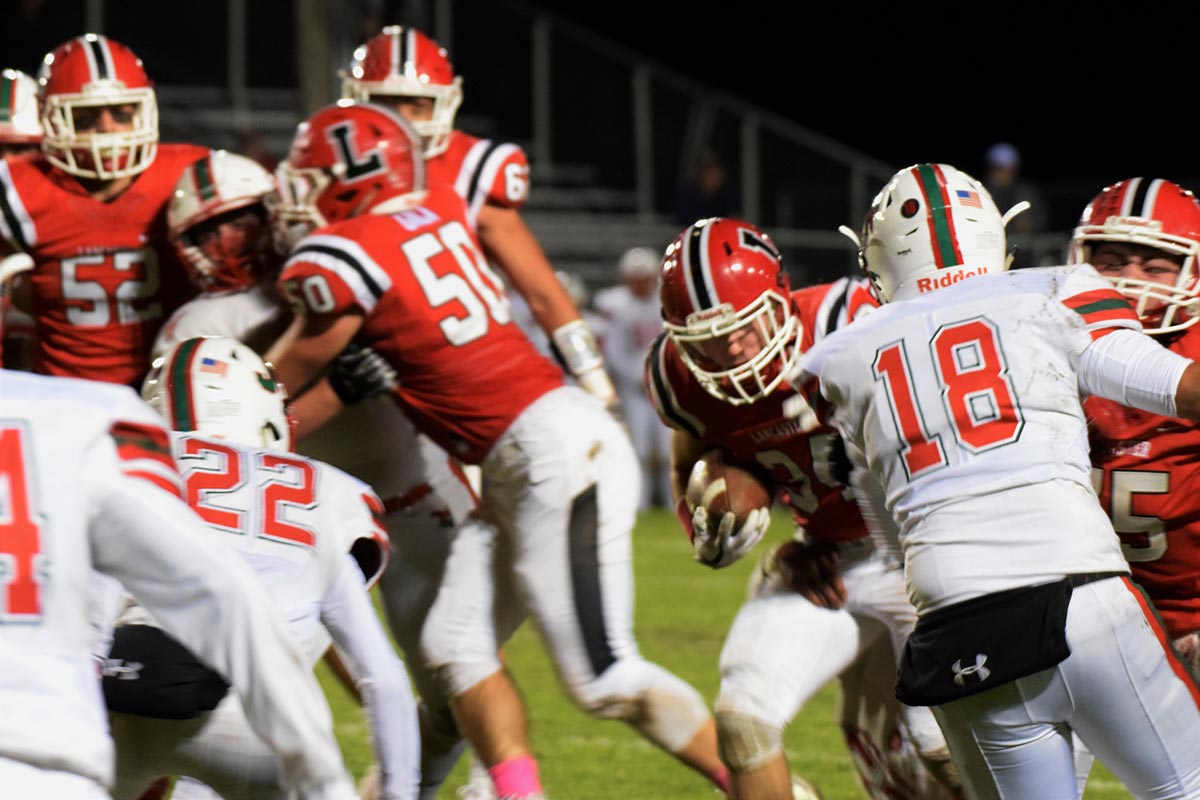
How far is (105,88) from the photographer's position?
4438 millimetres

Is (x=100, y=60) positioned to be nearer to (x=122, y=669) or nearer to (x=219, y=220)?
(x=219, y=220)

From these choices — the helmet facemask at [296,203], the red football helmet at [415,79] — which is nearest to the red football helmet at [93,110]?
the helmet facemask at [296,203]

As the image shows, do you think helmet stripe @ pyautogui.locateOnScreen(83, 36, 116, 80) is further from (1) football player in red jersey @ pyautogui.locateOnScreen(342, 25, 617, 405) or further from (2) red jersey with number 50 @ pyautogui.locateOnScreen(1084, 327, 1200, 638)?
(2) red jersey with number 50 @ pyautogui.locateOnScreen(1084, 327, 1200, 638)

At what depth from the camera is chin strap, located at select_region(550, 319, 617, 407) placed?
15.2 ft

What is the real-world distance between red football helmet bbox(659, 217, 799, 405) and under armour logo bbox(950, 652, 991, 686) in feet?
3.28

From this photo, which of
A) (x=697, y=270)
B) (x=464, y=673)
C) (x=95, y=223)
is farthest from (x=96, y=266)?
(x=697, y=270)

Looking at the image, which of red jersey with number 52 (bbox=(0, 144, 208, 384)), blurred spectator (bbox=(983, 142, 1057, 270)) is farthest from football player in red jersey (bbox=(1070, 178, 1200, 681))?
blurred spectator (bbox=(983, 142, 1057, 270))

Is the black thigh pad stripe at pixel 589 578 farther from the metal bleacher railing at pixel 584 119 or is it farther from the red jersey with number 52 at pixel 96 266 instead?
the metal bleacher railing at pixel 584 119

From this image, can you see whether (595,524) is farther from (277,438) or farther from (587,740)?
(587,740)

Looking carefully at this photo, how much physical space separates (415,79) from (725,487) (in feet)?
6.02

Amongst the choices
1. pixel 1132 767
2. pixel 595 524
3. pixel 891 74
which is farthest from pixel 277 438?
pixel 891 74

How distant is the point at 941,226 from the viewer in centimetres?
286

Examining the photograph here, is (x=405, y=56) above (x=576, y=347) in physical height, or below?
above

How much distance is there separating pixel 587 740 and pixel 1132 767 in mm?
2758
